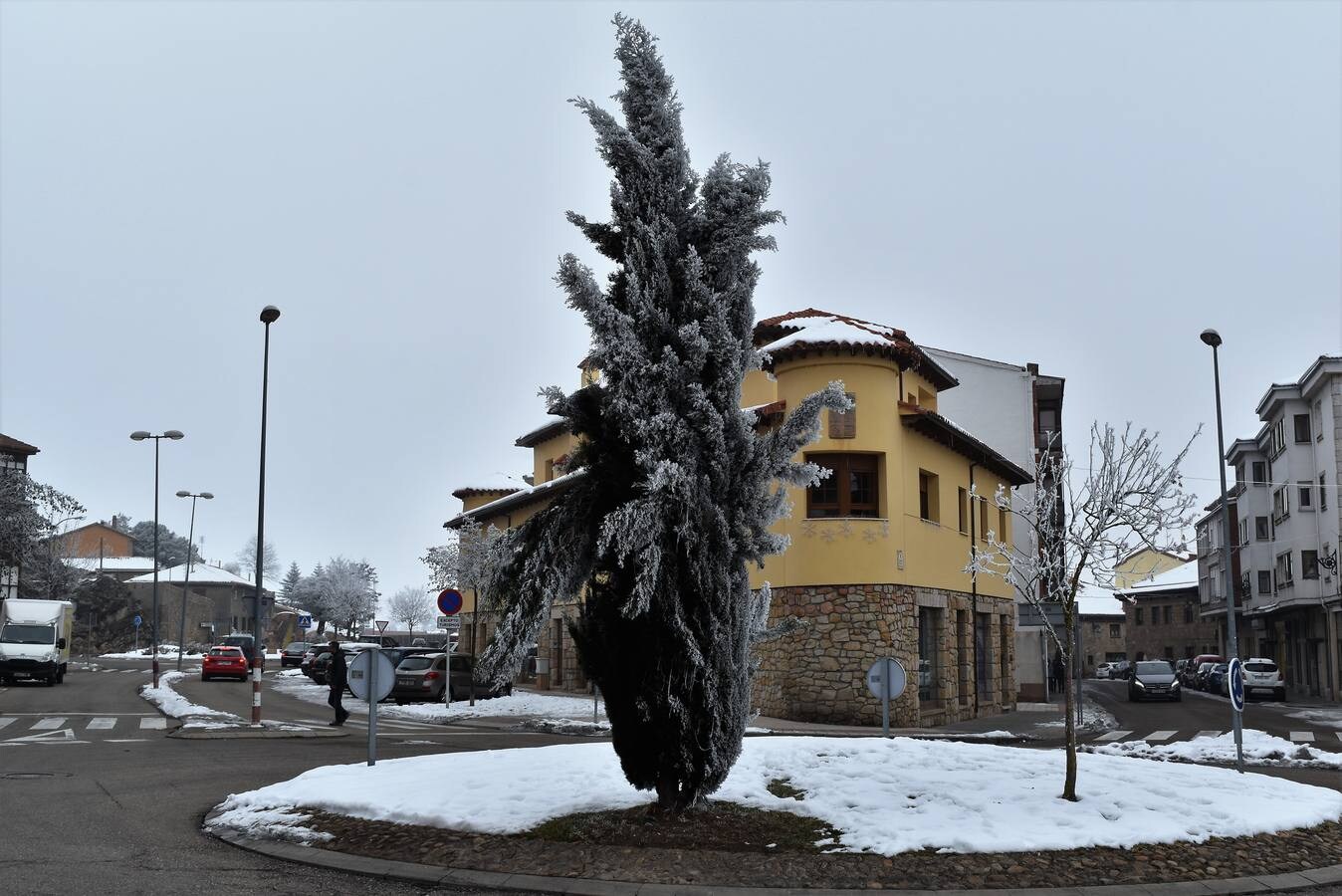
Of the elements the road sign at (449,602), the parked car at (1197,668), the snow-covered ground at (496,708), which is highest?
the road sign at (449,602)

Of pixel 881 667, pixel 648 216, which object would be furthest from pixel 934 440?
pixel 648 216

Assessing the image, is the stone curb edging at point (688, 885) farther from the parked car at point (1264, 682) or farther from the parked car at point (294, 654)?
the parked car at point (294, 654)

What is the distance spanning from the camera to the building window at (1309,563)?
1998 inches

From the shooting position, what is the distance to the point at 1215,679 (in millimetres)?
54719

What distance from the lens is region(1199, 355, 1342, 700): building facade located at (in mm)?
47906

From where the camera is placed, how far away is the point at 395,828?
9281 mm

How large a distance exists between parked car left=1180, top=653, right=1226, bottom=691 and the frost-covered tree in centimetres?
5463

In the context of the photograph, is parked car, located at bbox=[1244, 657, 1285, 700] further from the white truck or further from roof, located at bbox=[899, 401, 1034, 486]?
the white truck

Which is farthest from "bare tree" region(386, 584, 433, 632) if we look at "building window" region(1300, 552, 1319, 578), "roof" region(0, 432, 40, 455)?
"building window" region(1300, 552, 1319, 578)

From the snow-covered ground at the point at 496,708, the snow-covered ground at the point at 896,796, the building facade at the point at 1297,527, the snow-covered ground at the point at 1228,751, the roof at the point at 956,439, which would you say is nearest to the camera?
the snow-covered ground at the point at 896,796

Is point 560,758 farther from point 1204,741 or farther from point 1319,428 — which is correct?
point 1319,428

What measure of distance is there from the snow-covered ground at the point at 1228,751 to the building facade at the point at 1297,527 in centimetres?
2443

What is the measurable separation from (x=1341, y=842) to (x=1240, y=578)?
66.1 metres

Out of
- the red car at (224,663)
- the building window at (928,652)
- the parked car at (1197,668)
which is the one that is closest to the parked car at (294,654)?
the red car at (224,663)
